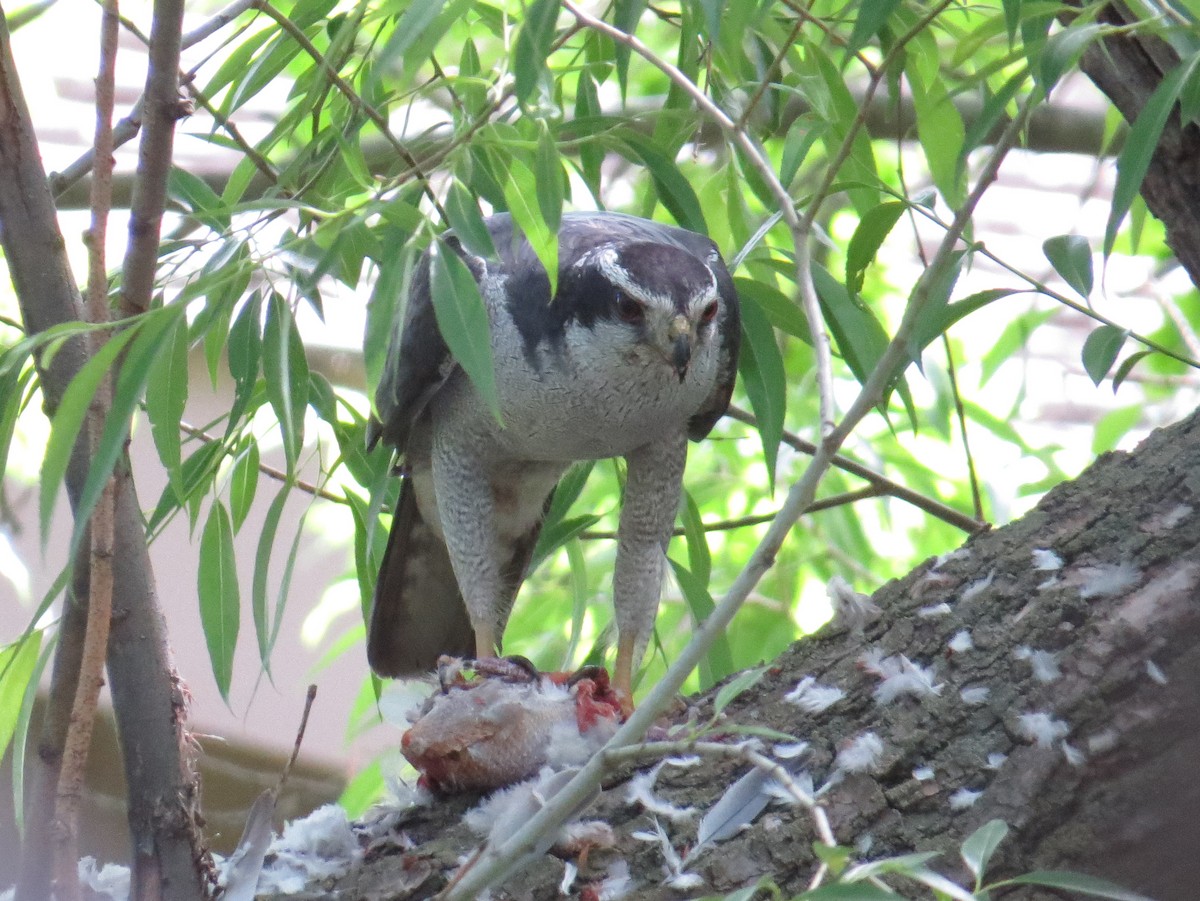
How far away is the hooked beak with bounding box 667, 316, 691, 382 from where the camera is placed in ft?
7.80

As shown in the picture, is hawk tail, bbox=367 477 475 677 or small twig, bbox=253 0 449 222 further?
hawk tail, bbox=367 477 475 677

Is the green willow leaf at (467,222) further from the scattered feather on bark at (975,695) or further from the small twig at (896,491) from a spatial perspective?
the small twig at (896,491)

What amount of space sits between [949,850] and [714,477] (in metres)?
2.42

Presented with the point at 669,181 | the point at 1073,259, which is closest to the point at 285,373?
the point at 669,181

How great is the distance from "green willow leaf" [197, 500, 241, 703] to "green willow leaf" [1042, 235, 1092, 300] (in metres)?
1.41

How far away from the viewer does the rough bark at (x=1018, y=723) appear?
5.62 ft

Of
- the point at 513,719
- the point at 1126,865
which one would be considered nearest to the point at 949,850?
the point at 1126,865

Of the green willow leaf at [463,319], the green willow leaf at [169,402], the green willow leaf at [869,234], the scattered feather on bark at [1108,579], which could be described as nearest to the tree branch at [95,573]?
the green willow leaf at [169,402]

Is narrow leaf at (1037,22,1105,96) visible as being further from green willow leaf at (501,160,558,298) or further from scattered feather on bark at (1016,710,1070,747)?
scattered feather on bark at (1016,710,1070,747)

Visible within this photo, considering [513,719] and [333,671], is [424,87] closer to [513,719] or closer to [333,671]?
[513,719]

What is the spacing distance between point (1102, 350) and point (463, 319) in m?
1.11

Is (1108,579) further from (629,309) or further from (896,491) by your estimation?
(629,309)

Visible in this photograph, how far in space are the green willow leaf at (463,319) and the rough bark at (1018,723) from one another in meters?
0.72

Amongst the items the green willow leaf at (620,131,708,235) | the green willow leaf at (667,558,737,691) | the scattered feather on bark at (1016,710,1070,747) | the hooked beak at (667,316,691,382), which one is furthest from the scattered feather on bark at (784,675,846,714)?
the green willow leaf at (620,131,708,235)
